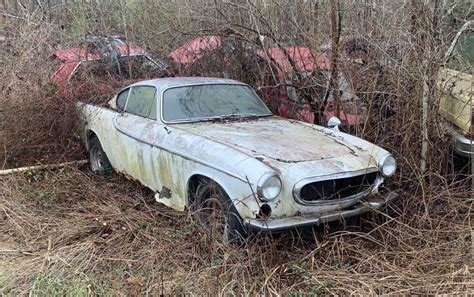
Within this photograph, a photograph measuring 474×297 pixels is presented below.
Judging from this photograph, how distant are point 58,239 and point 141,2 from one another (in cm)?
706

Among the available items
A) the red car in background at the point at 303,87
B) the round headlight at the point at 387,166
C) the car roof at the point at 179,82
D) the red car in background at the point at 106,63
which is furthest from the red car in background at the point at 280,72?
the round headlight at the point at 387,166

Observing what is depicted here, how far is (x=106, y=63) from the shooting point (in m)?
9.17

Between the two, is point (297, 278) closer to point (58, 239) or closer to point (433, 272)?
point (433, 272)

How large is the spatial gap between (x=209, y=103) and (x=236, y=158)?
1.59 m

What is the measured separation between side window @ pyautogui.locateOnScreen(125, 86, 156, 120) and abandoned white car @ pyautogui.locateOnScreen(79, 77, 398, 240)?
17 mm

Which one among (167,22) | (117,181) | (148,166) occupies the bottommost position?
(117,181)

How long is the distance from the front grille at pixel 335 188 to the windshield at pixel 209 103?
170 centimetres

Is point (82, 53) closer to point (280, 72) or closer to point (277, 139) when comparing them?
point (280, 72)

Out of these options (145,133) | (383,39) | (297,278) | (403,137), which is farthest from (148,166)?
(383,39)

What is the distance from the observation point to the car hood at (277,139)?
442 cm

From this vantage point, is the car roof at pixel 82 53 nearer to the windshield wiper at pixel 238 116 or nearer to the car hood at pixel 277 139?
the windshield wiper at pixel 238 116

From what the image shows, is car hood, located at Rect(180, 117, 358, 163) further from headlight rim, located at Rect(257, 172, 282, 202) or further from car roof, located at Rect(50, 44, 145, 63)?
car roof, located at Rect(50, 44, 145, 63)

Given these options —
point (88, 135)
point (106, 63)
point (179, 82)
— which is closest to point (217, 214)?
point (179, 82)

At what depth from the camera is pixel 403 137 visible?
562 centimetres
